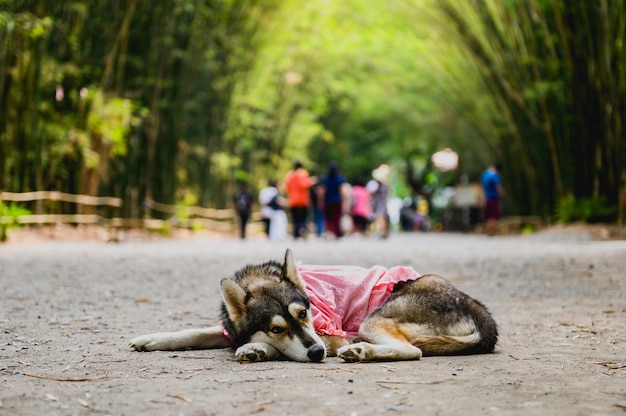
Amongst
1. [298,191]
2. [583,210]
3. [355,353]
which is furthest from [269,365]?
[298,191]

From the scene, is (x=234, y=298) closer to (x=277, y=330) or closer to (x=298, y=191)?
(x=277, y=330)

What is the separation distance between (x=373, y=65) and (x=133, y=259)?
18.9m

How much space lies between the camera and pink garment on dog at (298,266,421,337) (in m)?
4.38

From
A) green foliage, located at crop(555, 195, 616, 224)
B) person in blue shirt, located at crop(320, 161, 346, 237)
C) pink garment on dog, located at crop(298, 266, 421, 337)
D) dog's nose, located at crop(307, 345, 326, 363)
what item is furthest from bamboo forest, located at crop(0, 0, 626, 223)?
dog's nose, located at crop(307, 345, 326, 363)

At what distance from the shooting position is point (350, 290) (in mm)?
4461

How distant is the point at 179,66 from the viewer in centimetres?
1755

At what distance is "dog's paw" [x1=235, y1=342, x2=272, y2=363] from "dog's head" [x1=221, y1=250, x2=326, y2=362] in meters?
0.06

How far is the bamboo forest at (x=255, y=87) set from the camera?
1384cm

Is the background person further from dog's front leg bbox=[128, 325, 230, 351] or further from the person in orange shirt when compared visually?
dog's front leg bbox=[128, 325, 230, 351]

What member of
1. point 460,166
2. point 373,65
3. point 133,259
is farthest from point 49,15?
point 460,166

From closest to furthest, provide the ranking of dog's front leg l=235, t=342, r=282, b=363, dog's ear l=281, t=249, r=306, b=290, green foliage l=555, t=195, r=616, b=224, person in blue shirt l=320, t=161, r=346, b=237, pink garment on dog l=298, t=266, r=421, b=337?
dog's front leg l=235, t=342, r=282, b=363 < dog's ear l=281, t=249, r=306, b=290 < pink garment on dog l=298, t=266, r=421, b=337 < green foliage l=555, t=195, r=616, b=224 < person in blue shirt l=320, t=161, r=346, b=237

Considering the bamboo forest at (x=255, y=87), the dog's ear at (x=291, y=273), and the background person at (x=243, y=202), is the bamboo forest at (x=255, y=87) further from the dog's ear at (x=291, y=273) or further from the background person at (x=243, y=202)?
the dog's ear at (x=291, y=273)

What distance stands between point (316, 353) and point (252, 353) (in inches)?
11.7

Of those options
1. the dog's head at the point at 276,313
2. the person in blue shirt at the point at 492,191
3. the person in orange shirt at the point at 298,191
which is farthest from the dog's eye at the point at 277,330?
the person in blue shirt at the point at 492,191
